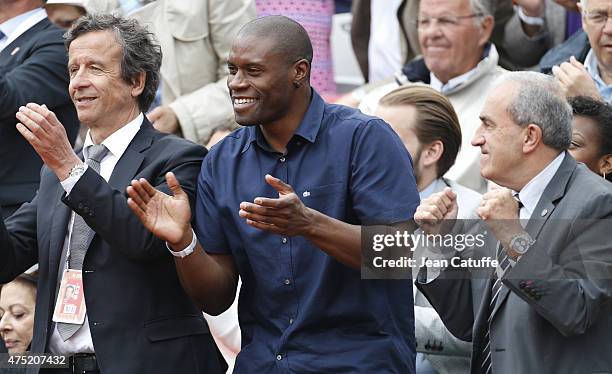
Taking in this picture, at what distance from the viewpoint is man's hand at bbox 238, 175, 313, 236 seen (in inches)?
163

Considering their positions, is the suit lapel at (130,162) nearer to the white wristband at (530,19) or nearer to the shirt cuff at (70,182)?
the shirt cuff at (70,182)

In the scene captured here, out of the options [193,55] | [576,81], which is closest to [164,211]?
[576,81]

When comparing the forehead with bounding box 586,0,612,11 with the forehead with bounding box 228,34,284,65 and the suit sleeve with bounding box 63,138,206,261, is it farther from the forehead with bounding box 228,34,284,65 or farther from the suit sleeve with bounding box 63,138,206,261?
the suit sleeve with bounding box 63,138,206,261

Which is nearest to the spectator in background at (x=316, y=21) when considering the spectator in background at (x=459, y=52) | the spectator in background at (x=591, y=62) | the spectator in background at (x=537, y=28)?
the spectator in background at (x=459, y=52)

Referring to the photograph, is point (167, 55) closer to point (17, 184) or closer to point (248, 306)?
point (17, 184)

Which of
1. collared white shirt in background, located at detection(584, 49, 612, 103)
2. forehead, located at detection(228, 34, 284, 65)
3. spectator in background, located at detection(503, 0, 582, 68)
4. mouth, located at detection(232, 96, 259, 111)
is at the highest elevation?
forehead, located at detection(228, 34, 284, 65)

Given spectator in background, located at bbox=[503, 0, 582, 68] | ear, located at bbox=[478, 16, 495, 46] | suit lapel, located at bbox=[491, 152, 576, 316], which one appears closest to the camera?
suit lapel, located at bbox=[491, 152, 576, 316]

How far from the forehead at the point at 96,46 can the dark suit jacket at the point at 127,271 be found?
0.35 metres

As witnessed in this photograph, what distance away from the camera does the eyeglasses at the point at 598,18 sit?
609 centimetres

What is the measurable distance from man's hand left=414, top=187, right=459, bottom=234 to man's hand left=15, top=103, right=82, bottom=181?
127 cm

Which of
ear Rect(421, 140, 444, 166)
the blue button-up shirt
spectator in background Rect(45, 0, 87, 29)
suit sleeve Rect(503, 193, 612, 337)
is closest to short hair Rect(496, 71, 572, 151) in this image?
suit sleeve Rect(503, 193, 612, 337)

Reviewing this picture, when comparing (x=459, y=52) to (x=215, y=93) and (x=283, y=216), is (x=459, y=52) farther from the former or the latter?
(x=283, y=216)

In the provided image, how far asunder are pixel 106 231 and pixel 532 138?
5.16ft

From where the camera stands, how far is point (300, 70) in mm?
4641
